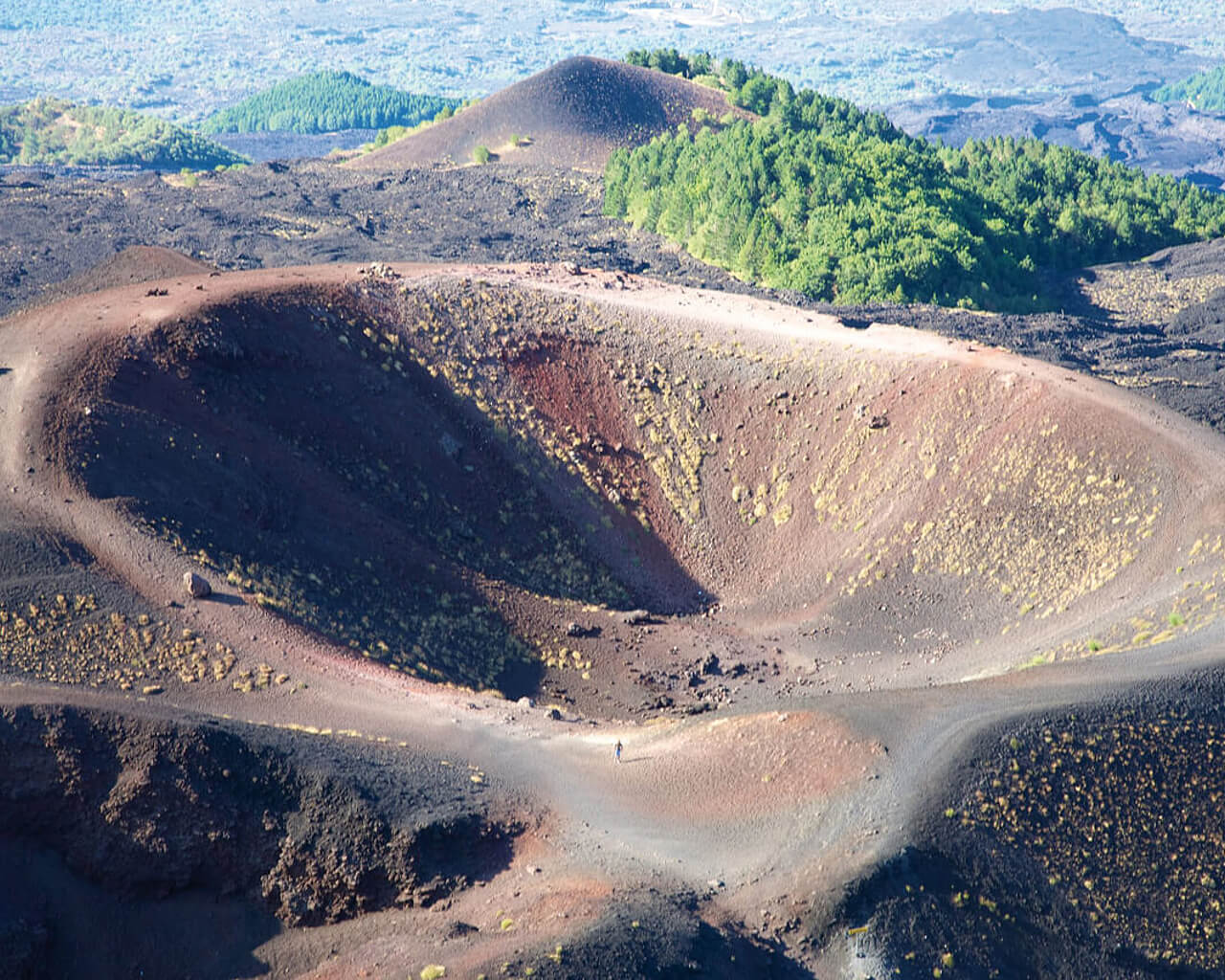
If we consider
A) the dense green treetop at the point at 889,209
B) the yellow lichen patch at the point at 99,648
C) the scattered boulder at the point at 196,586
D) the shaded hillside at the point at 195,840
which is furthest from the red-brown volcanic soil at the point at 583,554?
the dense green treetop at the point at 889,209

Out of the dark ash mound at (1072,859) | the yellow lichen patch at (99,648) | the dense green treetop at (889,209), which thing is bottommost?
the dark ash mound at (1072,859)

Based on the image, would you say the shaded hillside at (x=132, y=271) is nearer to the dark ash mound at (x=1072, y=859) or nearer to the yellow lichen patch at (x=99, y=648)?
the yellow lichen patch at (x=99, y=648)

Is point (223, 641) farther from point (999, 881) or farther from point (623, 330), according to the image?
point (623, 330)

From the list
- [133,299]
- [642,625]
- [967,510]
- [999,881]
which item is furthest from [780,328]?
[999,881]

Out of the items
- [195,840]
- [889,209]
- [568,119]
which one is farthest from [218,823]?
[568,119]

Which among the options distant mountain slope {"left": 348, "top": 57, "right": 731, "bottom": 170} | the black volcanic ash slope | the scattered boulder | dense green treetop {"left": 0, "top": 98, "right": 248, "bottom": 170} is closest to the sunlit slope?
the black volcanic ash slope

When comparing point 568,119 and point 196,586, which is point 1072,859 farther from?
point 568,119

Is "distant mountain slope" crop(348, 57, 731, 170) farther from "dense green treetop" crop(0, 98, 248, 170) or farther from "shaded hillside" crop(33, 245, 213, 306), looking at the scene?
"shaded hillside" crop(33, 245, 213, 306)
